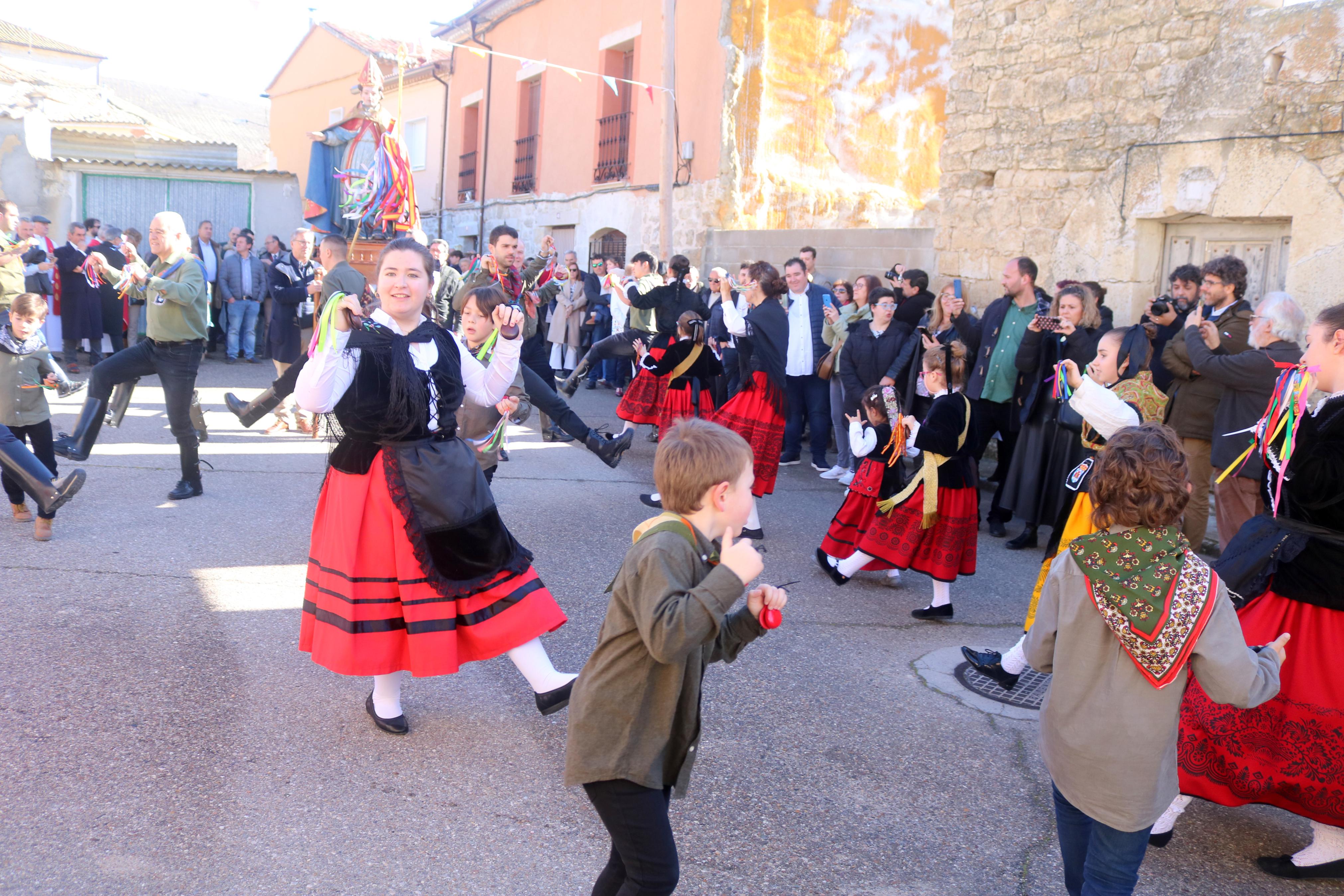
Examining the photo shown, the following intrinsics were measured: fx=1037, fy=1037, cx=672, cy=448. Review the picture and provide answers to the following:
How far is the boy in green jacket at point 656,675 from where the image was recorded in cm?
210

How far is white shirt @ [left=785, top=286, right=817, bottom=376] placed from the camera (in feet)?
29.5

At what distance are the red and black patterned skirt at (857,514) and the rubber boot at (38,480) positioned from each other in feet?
13.2

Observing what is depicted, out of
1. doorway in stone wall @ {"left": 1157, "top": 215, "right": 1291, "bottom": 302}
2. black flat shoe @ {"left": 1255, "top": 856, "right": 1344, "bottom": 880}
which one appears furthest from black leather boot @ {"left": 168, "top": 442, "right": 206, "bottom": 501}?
doorway in stone wall @ {"left": 1157, "top": 215, "right": 1291, "bottom": 302}

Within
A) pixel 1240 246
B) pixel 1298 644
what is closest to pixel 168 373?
pixel 1298 644

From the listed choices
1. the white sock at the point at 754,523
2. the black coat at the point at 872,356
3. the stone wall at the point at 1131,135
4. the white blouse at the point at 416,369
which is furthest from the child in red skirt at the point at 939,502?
the stone wall at the point at 1131,135

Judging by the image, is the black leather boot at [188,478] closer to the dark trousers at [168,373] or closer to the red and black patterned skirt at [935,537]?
the dark trousers at [168,373]

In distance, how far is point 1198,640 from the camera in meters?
2.32

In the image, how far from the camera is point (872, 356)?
8.20 meters

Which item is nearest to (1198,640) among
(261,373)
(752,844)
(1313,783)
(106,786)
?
(1313,783)

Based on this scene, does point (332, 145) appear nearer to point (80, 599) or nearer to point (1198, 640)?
point (80, 599)

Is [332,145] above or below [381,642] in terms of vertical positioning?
above

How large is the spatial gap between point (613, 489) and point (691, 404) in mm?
888

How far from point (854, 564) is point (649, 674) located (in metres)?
3.49

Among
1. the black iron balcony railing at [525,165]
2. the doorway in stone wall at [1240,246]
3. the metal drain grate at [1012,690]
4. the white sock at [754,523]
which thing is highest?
the black iron balcony railing at [525,165]
